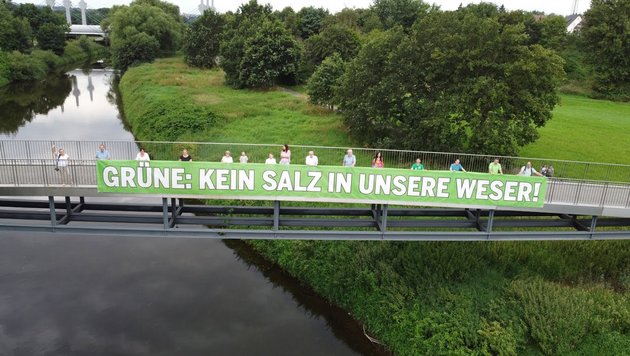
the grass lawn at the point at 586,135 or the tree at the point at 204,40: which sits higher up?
the tree at the point at 204,40

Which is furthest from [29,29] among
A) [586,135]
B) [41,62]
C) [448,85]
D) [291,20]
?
[586,135]

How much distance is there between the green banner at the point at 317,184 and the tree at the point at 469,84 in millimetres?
10785

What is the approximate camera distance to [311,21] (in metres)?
102

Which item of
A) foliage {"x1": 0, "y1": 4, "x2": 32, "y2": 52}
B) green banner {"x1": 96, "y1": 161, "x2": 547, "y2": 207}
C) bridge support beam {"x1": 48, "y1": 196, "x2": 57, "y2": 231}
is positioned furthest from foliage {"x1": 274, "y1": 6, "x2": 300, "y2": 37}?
bridge support beam {"x1": 48, "y1": 196, "x2": 57, "y2": 231}

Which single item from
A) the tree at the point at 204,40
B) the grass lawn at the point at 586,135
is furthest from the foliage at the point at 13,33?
the grass lawn at the point at 586,135

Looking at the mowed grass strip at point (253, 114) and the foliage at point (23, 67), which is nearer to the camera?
the mowed grass strip at point (253, 114)

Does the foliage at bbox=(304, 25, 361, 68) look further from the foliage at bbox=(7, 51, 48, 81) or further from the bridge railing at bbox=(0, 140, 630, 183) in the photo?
the foliage at bbox=(7, 51, 48, 81)

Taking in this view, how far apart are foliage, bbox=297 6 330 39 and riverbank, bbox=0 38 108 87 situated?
158ft

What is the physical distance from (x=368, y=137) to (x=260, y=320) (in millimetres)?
19344

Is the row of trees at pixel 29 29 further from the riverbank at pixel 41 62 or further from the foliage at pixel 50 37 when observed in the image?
the riverbank at pixel 41 62

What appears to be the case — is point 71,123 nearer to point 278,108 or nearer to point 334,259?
point 278,108

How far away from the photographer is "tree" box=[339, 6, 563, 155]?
91.7 ft

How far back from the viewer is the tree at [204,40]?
265 feet

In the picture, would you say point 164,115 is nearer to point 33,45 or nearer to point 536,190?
point 536,190
